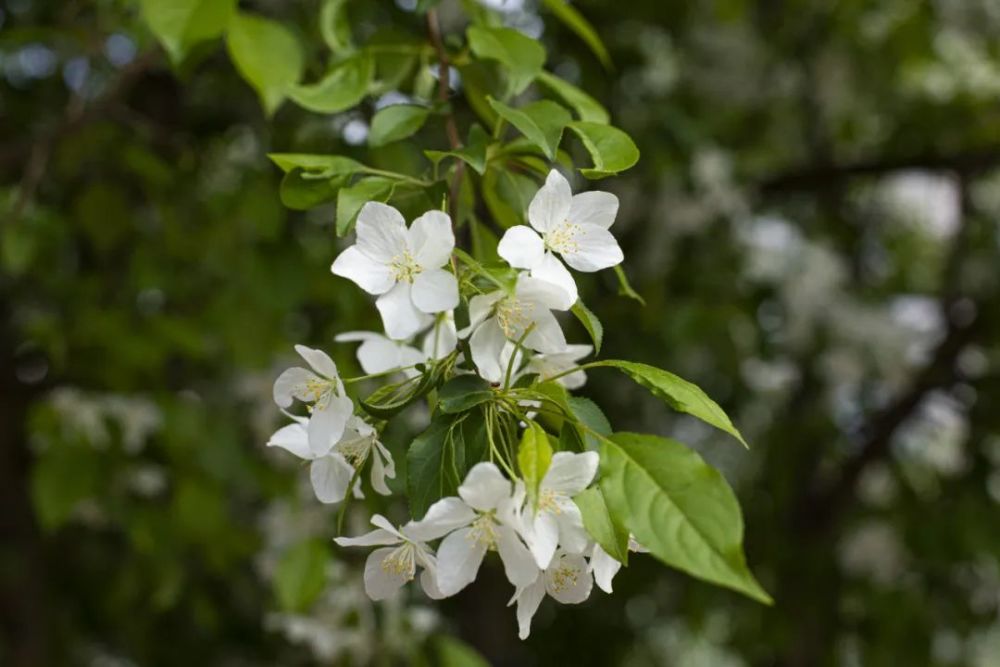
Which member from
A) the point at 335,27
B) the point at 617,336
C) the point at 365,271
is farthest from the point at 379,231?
the point at 617,336

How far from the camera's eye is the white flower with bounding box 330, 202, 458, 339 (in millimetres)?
690

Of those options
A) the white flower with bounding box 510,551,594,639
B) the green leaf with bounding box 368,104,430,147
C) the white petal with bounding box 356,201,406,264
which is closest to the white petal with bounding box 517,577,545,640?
the white flower with bounding box 510,551,594,639

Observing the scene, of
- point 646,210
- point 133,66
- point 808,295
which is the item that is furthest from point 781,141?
point 133,66

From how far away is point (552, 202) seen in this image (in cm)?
74

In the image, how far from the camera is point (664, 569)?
3186 mm

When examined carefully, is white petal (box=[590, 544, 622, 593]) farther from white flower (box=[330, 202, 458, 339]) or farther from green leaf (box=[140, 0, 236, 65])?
green leaf (box=[140, 0, 236, 65])

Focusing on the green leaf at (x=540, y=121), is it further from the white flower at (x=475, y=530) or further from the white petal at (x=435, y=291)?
the white flower at (x=475, y=530)

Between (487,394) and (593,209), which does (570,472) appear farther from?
(593,209)

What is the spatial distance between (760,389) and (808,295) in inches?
13.8

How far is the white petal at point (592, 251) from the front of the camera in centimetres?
74

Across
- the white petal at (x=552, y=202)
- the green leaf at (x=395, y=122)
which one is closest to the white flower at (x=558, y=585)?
the white petal at (x=552, y=202)

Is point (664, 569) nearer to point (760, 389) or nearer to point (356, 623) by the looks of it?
point (760, 389)

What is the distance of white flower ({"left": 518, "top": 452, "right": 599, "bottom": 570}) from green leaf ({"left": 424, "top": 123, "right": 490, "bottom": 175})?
0.77 feet

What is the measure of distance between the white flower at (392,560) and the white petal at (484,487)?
6 cm
